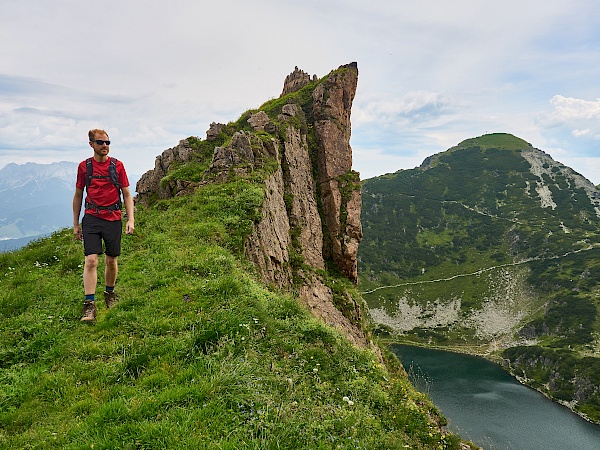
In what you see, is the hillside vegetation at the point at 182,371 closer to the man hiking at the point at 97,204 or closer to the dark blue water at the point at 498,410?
the man hiking at the point at 97,204

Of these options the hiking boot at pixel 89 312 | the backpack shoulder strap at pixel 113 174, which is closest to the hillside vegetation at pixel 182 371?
the hiking boot at pixel 89 312

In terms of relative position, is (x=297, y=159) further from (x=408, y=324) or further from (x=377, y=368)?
(x=408, y=324)

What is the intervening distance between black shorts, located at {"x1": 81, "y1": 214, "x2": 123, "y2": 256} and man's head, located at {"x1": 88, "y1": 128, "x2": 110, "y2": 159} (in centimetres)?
149

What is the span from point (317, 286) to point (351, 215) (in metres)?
9.14

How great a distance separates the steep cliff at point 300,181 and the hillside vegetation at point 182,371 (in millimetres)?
6803

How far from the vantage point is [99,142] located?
7.88 metres

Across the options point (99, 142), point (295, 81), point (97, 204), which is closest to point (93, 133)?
point (99, 142)

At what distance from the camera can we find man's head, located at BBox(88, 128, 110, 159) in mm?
7820

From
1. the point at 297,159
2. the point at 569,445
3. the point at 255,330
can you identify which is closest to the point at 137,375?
the point at 255,330

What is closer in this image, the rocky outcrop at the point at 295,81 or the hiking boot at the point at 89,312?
the hiking boot at the point at 89,312

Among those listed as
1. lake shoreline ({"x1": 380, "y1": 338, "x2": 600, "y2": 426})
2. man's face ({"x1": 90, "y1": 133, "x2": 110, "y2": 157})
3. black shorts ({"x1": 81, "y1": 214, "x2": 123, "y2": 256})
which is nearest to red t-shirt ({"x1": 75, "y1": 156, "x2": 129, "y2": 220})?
black shorts ({"x1": 81, "y1": 214, "x2": 123, "y2": 256})

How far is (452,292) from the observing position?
173125 mm

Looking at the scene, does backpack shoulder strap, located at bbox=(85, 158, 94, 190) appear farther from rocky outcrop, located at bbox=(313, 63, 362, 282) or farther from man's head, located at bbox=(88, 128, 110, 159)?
rocky outcrop, located at bbox=(313, 63, 362, 282)

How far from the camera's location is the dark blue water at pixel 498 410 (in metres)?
72.4
